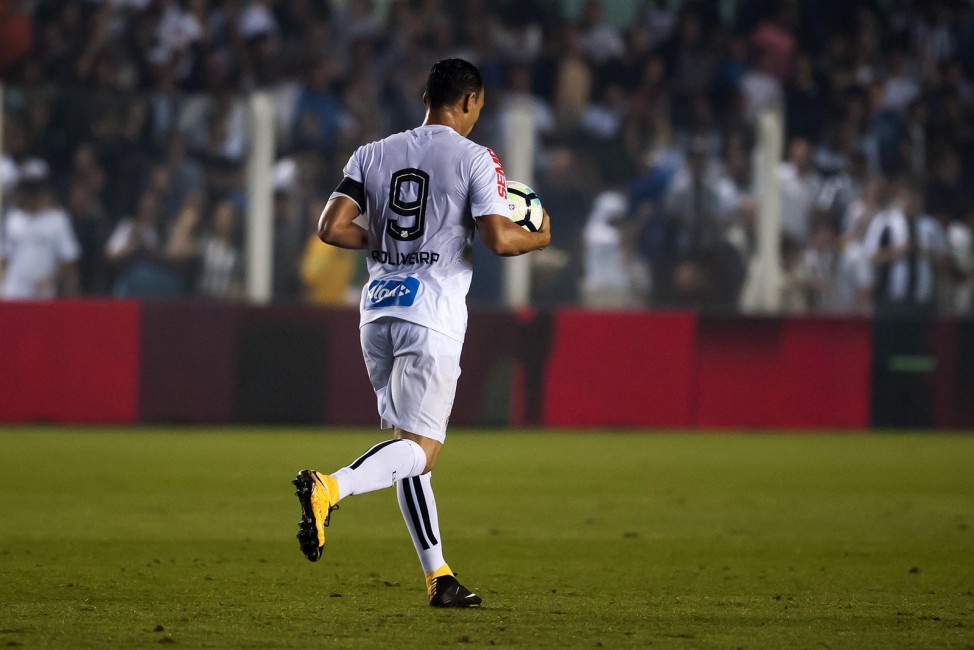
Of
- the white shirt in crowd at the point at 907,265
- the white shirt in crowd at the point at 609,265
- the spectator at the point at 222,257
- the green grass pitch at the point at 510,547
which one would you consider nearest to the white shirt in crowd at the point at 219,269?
the spectator at the point at 222,257

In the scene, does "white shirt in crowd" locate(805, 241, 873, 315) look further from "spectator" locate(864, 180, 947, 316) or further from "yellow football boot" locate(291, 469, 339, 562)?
"yellow football boot" locate(291, 469, 339, 562)

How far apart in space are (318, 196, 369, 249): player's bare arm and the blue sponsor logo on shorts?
0.67 ft

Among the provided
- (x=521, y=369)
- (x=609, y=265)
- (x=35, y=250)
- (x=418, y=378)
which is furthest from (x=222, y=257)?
(x=418, y=378)

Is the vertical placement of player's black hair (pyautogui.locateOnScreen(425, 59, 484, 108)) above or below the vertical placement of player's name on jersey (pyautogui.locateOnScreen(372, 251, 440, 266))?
above

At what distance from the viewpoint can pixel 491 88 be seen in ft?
52.4

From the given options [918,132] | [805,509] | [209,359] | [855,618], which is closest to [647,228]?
[918,132]

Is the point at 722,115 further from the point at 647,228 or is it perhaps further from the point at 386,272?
the point at 386,272

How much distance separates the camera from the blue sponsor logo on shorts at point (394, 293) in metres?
5.30

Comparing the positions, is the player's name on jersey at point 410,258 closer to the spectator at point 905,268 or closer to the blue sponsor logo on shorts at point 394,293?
the blue sponsor logo on shorts at point 394,293

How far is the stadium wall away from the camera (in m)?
13.0

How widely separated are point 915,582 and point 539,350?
25.0 ft

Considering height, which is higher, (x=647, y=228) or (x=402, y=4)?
(x=402, y=4)

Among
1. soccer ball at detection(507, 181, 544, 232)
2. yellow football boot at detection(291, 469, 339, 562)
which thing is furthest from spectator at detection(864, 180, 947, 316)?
yellow football boot at detection(291, 469, 339, 562)

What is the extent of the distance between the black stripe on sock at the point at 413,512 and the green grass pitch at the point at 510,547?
22 centimetres
